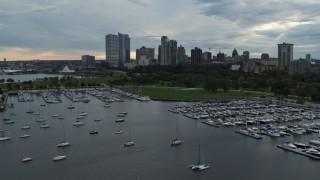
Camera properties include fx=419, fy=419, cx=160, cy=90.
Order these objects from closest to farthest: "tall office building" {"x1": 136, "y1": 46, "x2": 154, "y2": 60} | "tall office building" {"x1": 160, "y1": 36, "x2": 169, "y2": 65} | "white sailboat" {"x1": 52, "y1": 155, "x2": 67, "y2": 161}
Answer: "white sailboat" {"x1": 52, "y1": 155, "x2": 67, "y2": 161} < "tall office building" {"x1": 160, "y1": 36, "x2": 169, "y2": 65} < "tall office building" {"x1": 136, "y1": 46, "x2": 154, "y2": 60}

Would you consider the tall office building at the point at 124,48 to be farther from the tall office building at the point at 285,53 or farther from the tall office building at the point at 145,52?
the tall office building at the point at 285,53

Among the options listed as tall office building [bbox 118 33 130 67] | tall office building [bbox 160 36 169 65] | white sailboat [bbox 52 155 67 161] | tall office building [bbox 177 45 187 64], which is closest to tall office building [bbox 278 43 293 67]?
tall office building [bbox 160 36 169 65]

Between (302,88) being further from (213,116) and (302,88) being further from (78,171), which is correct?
(78,171)

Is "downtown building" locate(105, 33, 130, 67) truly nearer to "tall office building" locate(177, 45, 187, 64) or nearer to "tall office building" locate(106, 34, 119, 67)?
"tall office building" locate(106, 34, 119, 67)

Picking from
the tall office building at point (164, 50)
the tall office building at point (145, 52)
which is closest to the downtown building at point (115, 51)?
the tall office building at point (145, 52)

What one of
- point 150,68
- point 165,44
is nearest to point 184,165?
point 150,68
